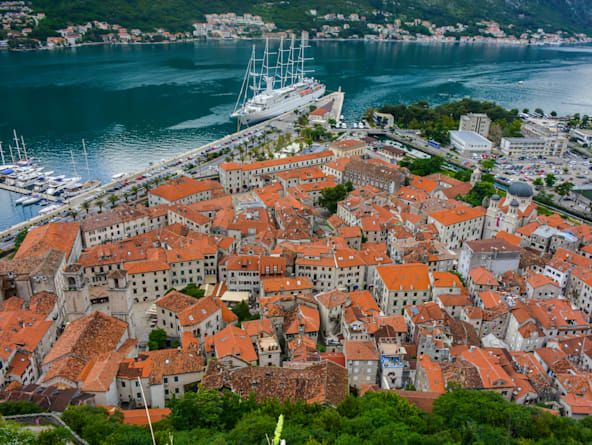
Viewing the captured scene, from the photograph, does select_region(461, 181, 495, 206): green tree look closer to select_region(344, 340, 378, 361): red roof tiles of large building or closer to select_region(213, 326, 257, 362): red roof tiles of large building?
select_region(344, 340, 378, 361): red roof tiles of large building

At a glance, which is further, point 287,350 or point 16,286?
point 16,286

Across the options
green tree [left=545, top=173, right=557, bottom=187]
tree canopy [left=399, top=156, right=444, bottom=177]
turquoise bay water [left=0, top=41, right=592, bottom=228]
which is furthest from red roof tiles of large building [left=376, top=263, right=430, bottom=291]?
turquoise bay water [left=0, top=41, right=592, bottom=228]

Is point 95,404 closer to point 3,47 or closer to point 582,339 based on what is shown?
point 582,339

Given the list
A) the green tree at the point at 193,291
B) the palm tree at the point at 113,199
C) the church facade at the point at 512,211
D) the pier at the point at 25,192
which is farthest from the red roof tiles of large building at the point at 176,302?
the church facade at the point at 512,211

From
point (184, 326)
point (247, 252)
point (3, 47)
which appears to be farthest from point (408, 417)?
point (3, 47)

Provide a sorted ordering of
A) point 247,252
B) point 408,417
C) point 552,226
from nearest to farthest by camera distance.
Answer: point 408,417
point 247,252
point 552,226

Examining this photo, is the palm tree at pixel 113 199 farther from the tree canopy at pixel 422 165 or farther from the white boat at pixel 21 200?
the tree canopy at pixel 422 165
